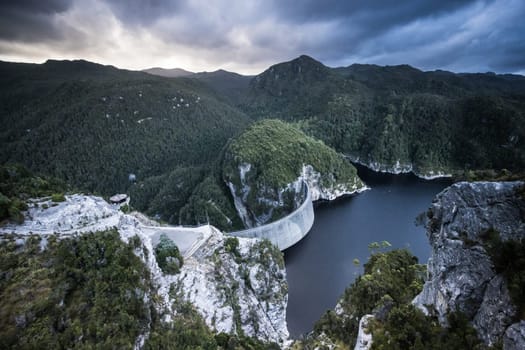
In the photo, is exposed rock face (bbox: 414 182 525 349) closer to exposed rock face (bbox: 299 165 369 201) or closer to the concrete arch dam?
the concrete arch dam

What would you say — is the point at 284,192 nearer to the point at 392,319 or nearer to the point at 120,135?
the point at 392,319

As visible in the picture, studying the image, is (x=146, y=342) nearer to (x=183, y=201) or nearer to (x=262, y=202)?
(x=262, y=202)

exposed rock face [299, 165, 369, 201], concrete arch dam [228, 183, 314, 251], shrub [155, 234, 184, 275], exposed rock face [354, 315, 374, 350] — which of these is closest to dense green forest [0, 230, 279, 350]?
shrub [155, 234, 184, 275]

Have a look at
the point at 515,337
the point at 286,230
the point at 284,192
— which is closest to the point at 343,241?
the point at 286,230

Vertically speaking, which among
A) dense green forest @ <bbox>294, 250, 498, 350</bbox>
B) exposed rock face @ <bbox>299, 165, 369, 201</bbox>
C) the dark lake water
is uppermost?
dense green forest @ <bbox>294, 250, 498, 350</bbox>

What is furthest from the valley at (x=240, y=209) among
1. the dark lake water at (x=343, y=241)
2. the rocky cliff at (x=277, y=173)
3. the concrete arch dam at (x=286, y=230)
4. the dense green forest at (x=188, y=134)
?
the concrete arch dam at (x=286, y=230)

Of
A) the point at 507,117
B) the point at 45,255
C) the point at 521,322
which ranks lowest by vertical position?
the point at 45,255

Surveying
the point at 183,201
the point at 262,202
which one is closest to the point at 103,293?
the point at 262,202
